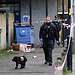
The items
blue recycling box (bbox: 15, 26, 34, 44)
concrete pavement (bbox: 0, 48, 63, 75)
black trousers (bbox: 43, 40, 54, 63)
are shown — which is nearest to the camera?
concrete pavement (bbox: 0, 48, 63, 75)

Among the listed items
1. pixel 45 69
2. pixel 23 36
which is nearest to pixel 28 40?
pixel 23 36

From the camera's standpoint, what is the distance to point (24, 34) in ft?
79.0

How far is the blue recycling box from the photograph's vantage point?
78.9 ft

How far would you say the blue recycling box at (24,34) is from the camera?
24047mm

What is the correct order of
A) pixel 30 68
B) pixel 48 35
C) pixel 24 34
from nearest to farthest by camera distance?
pixel 30 68
pixel 48 35
pixel 24 34

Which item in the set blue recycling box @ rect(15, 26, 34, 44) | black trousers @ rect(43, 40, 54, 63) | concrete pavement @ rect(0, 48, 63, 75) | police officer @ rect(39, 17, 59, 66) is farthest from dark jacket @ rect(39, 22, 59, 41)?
blue recycling box @ rect(15, 26, 34, 44)

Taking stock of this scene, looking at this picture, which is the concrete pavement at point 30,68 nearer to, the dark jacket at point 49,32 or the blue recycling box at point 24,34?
the dark jacket at point 49,32

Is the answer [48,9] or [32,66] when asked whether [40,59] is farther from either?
[48,9]

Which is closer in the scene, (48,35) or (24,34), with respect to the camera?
(48,35)

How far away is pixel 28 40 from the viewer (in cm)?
2414

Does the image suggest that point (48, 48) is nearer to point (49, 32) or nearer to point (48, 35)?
point (48, 35)

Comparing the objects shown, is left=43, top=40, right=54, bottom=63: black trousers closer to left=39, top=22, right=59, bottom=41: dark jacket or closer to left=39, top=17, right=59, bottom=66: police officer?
left=39, top=17, right=59, bottom=66: police officer

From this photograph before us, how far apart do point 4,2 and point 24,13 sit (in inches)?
52.0

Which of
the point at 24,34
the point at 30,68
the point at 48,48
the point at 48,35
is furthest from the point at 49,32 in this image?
the point at 24,34
